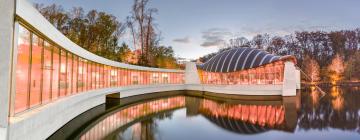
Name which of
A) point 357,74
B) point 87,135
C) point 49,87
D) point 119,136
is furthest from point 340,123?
point 357,74

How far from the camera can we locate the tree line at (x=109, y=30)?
3091 cm

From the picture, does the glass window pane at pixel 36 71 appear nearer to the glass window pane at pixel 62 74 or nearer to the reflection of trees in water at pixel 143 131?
the glass window pane at pixel 62 74

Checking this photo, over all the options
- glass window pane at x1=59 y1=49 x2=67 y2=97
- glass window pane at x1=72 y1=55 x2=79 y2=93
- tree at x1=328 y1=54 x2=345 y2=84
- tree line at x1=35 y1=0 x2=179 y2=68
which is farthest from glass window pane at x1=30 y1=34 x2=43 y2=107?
tree at x1=328 y1=54 x2=345 y2=84

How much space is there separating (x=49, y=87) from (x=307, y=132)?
9.20 m

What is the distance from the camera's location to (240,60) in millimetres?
26312

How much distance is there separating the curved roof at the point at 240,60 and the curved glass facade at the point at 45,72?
15317 mm

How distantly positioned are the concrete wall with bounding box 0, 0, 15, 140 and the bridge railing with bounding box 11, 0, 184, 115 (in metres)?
0.22

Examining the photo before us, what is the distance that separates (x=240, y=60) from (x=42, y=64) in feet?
72.2

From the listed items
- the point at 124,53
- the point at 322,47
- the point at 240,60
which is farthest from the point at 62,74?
the point at 322,47

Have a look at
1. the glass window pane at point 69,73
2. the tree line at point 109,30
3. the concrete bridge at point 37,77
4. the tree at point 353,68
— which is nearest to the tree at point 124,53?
the tree line at point 109,30

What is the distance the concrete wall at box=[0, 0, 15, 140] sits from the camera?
4.71 meters

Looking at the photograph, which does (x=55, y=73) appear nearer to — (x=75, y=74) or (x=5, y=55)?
(x=75, y=74)

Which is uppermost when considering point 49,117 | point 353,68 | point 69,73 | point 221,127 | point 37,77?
point 353,68

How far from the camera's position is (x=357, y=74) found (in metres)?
47.6
